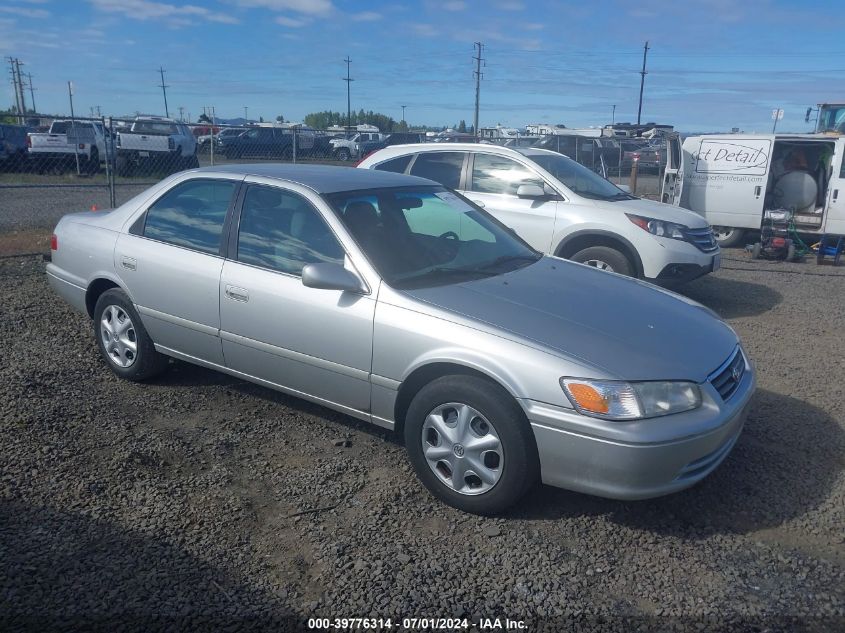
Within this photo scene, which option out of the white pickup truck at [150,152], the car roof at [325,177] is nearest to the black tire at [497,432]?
the car roof at [325,177]

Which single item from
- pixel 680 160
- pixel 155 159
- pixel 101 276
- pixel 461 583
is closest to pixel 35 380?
pixel 101 276

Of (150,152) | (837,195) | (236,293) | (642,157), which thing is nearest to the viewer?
(236,293)

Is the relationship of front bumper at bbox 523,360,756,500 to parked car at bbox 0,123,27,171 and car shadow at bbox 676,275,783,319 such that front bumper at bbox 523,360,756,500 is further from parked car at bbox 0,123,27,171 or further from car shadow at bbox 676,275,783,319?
parked car at bbox 0,123,27,171

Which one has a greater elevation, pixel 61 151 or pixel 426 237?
pixel 426 237

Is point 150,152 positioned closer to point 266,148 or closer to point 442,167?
point 266,148

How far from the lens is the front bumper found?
3188 mm

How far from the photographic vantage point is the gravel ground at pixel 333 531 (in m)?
2.92

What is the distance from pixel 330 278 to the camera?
3.82 metres

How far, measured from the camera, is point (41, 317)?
6887 millimetres

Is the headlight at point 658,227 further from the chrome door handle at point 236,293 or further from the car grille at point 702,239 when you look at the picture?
the chrome door handle at point 236,293

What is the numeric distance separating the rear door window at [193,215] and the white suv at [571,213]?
377cm

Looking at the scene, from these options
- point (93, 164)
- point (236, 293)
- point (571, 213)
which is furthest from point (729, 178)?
point (93, 164)

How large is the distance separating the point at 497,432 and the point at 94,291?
3.51 meters

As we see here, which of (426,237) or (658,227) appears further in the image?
(658,227)
